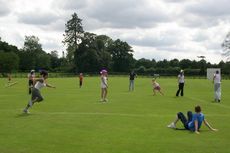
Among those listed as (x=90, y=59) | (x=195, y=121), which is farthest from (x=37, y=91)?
(x=90, y=59)

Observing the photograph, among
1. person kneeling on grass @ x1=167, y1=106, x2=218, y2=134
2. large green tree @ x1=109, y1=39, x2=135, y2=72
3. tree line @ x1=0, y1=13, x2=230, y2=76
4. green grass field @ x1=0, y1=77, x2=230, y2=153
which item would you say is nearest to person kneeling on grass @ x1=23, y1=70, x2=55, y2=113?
green grass field @ x1=0, y1=77, x2=230, y2=153

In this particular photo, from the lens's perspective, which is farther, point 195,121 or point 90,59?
point 90,59

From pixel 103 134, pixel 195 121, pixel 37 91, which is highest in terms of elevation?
pixel 37 91

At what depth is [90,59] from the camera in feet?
429

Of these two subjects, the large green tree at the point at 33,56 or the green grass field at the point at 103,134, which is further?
the large green tree at the point at 33,56

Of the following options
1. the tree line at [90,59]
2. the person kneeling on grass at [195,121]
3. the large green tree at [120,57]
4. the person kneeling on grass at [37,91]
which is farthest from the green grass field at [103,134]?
the large green tree at [120,57]

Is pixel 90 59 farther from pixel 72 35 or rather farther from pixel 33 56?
pixel 33 56

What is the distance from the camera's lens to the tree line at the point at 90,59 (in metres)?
123

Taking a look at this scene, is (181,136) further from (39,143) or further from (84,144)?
(39,143)

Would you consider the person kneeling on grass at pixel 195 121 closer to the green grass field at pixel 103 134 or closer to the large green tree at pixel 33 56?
the green grass field at pixel 103 134

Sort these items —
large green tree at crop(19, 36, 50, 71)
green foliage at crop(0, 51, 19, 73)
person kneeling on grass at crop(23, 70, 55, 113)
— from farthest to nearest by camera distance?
large green tree at crop(19, 36, 50, 71) → green foliage at crop(0, 51, 19, 73) → person kneeling on grass at crop(23, 70, 55, 113)

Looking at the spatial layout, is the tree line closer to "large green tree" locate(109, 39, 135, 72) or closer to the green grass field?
"large green tree" locate(109, 39, 135, 72)

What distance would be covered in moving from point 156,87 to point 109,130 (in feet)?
67.8

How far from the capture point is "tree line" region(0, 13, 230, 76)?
404 ft
